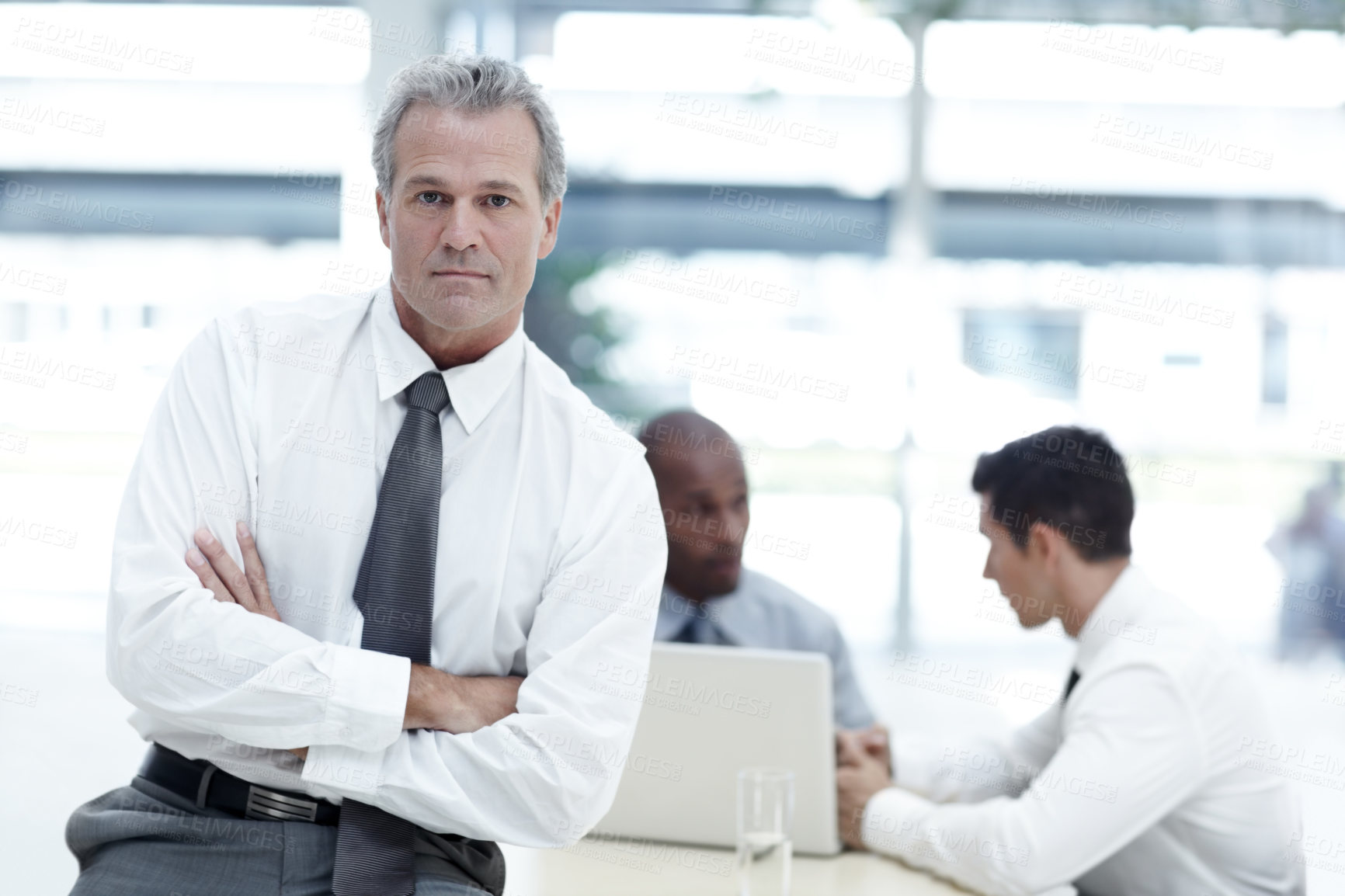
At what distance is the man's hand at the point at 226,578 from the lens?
1.50 metres

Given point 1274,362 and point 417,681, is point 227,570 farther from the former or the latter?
point 1274,362

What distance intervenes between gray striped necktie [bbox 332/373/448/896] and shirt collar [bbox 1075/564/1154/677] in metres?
1.26

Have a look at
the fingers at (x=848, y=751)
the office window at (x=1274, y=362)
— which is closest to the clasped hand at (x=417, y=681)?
the fingers at (x=848, y=751)

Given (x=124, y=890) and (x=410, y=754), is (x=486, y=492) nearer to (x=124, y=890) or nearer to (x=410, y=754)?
(x=410, y=754)

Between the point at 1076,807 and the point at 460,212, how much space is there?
1.39 metres

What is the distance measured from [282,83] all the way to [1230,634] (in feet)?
17.4

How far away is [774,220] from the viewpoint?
18.2 ft

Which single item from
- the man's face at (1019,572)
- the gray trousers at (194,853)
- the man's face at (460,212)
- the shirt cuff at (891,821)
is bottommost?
the shirt cuff at (891,821)

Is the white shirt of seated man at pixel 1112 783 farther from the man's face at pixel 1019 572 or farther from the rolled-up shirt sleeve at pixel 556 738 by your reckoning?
the rolled-up shirt sleeve at pixel 556 738

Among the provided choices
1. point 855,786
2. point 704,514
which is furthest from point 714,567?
point 855,786

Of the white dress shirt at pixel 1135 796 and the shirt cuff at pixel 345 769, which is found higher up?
the shirt cuff at pixel 345 769

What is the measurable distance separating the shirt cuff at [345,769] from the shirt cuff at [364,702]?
0.04 ft

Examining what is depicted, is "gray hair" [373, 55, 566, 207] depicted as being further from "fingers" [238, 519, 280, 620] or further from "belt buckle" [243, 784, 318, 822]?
"belt buckle" [243, 784, 318, 822]

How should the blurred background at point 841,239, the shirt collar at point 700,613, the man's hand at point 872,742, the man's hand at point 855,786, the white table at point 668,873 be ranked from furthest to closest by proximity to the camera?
1. the blurred background at point 841,239
2. the shirt collar at point 700,613
3. the man's hand at point 872,742
4. the man's hand at point 855,786
5. the white table at point 668,873
